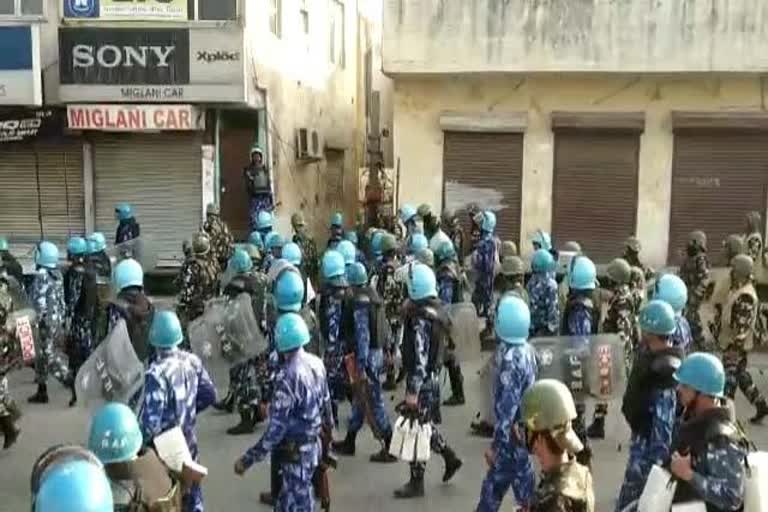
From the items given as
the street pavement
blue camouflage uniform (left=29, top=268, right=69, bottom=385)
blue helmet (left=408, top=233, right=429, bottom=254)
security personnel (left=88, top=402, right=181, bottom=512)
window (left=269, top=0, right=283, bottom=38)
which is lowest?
the street pavement

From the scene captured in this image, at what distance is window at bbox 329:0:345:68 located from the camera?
22.7 meters

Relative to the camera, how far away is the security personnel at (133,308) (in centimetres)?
847

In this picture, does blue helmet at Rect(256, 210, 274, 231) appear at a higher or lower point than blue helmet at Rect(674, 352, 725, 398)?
higher

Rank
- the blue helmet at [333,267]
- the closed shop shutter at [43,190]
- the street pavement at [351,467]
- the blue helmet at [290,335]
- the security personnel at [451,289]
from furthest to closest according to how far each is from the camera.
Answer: the closed shop shutter at [43,190] < the security personnel at [451,289] < the blue helmet at [333,267] < the street pavement at [351,467] < the blue helmet at [290,335]

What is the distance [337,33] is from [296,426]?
18511 mm

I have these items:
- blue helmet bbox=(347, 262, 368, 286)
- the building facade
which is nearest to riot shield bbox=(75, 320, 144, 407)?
blue helmet bbox=(347, 262, 368, 286)

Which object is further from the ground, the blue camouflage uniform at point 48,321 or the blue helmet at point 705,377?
the blue helmet at point 705,377

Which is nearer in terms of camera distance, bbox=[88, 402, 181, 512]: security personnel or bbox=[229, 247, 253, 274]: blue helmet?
bbox=[88, 402, 181, 512]: security personnel

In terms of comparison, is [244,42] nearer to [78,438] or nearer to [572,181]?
[572,181]

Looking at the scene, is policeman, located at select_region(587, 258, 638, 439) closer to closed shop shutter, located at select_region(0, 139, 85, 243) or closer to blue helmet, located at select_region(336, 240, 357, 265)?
blue helmet, located at select_region(336, 240, 357, 265)

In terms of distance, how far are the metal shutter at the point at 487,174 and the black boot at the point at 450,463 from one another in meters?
9.14

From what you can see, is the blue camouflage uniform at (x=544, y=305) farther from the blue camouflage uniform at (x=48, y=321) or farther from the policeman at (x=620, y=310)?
the blue camouflage uniform at (x=48, y=321)

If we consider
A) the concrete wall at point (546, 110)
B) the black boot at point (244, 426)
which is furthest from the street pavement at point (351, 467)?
the concrete wall at point (546, 110)

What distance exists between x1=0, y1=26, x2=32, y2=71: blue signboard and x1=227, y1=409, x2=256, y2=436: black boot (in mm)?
8755
